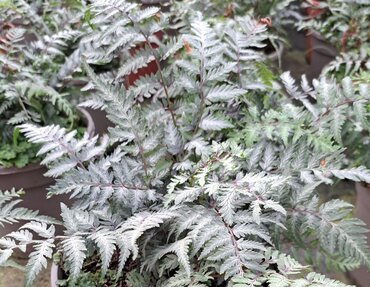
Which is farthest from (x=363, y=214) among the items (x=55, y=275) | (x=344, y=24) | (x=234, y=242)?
(x=55, y=275)

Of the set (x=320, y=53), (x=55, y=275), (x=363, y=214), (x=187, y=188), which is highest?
(x=187, y=188)

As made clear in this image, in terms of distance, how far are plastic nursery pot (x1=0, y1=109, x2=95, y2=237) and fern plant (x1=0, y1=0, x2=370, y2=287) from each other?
460 millimetres

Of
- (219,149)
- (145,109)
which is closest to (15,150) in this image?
(145,109)

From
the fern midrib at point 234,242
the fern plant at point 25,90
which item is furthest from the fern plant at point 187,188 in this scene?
the fern plant at point 25,90

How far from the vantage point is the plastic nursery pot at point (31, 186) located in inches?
75.9

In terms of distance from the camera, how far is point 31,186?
76.7 inches

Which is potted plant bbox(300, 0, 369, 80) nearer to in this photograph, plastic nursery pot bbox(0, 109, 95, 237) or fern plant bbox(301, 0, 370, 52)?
fern plant bbox(301, 0, 370, 52)

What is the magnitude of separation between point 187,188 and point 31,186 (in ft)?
2.83

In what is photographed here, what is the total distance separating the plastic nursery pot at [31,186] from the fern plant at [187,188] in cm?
46

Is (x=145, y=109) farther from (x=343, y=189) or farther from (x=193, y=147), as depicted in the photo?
(x=343, y=189)

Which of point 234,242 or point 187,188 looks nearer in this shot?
point 234,242

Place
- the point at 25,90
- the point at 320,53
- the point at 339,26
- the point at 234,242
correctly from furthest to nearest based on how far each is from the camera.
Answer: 1. the point at 320,53
2. the point at 339,26
3. the point at 25,90
4. the point at 234,242

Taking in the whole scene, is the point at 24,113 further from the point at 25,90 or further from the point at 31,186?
A: the point at 31,186

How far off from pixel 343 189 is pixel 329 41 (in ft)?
2.63
